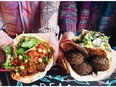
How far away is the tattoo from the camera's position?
5.25 ft

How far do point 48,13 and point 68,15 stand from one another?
0.13m

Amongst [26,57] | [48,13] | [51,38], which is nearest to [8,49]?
[26,57]

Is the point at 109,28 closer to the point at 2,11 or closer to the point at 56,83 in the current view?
the point at 56,83

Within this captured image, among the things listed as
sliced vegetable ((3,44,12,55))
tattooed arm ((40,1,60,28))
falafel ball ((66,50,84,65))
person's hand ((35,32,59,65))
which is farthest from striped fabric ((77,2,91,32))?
sliced vegetable ((3,44,12,55))

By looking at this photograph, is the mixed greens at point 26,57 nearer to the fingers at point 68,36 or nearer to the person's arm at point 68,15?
the fingers at point 68,36

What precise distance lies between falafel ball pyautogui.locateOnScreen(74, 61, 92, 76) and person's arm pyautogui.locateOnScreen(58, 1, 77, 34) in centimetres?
33

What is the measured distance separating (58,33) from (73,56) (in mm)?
305

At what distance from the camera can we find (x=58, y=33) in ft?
5.30

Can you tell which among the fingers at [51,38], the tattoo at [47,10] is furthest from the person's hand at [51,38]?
the tattoo at [47,10]

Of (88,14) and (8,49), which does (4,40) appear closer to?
(8,49)

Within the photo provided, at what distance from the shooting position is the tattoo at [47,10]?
1600 mm

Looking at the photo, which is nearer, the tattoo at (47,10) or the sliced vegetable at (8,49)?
the sliced vegetable at (8,49)

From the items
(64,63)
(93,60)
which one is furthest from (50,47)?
(93,60)

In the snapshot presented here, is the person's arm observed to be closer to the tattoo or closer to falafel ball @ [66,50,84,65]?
the tattoo
